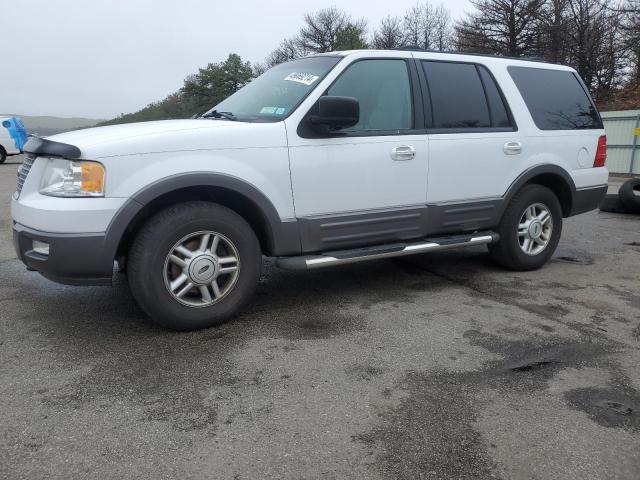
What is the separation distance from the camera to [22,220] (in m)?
3.61

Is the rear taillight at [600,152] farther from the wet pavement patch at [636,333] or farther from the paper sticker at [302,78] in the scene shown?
the paper sticker at [302,78]

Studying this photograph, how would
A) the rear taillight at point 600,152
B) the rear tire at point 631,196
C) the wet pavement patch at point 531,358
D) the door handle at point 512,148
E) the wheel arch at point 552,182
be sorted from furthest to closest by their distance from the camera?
the rear tire at point 631,196
the rear taillight at point 600,152
the wheel arch at point 552,182
the door handle at point 512,148
the wet pavement patch at point 531,358

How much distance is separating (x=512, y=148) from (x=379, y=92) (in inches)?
55.9

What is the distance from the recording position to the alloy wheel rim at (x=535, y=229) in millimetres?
5348

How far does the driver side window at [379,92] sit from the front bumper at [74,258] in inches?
75.8

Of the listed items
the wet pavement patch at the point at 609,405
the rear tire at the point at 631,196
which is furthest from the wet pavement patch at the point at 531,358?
the rear tire at the point at 631,196

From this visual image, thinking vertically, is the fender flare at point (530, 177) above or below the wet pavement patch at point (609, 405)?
above

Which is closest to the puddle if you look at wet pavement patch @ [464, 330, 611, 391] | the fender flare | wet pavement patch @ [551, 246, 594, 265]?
wet pavement patch @ [551, 246, 594, 265]

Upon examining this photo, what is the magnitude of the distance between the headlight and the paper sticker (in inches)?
65.3

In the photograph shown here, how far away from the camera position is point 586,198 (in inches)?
223

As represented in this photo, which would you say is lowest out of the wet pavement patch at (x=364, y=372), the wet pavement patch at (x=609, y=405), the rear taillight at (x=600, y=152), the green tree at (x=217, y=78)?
the wet pavement patch at (x=609, y=405)

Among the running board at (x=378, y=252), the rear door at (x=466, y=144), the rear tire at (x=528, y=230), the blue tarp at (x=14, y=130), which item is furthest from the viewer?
the blue tarp at (x=14, y=130)

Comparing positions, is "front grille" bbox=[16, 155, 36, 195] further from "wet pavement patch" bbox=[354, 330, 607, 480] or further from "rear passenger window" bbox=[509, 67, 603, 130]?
"rear passenger window" bbox=[509, 67, 603, 130]

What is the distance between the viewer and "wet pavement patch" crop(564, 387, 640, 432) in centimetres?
271
